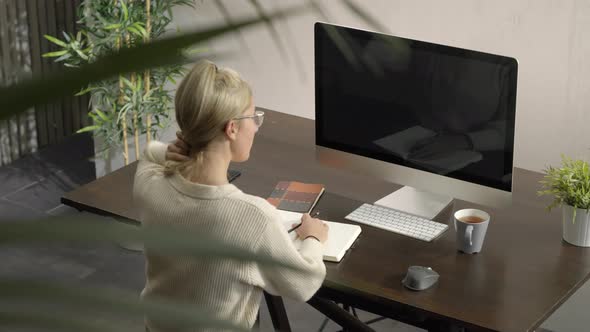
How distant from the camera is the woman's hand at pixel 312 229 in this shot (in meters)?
2.11

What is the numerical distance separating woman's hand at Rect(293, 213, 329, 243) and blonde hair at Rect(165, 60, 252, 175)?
0.35 metres

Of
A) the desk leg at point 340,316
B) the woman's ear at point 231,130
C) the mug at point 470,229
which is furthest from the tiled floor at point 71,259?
the mug at point 470,229

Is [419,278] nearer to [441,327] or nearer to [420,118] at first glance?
[441,327]

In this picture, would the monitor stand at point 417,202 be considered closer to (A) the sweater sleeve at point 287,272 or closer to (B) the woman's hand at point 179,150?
(A) the sweater sleeve at point 287,272

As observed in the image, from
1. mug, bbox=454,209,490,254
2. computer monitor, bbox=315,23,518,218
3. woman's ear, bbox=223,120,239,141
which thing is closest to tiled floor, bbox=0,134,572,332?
woman's ear, bbox=223,120,239,141

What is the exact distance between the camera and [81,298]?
0.48 feet

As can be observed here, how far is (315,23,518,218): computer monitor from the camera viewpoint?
88.2 inches

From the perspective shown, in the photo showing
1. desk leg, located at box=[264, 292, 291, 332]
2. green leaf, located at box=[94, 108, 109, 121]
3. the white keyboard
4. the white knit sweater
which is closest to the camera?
the white knit sweater

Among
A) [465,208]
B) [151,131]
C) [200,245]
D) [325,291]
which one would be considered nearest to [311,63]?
[151,131]

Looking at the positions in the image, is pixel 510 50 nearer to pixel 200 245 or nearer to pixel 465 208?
pixel 465 208

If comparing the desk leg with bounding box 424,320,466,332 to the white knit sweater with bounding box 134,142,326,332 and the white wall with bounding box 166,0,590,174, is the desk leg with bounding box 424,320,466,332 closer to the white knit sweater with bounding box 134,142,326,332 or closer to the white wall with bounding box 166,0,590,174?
the white knit sweater with bounding box 134,142,326,332

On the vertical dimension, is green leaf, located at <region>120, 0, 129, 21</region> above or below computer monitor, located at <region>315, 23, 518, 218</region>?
above

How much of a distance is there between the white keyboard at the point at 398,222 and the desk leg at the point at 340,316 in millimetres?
250

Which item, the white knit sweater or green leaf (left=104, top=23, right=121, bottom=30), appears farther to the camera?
green leaf (left=104, top=23, right=121, bottom=30)
